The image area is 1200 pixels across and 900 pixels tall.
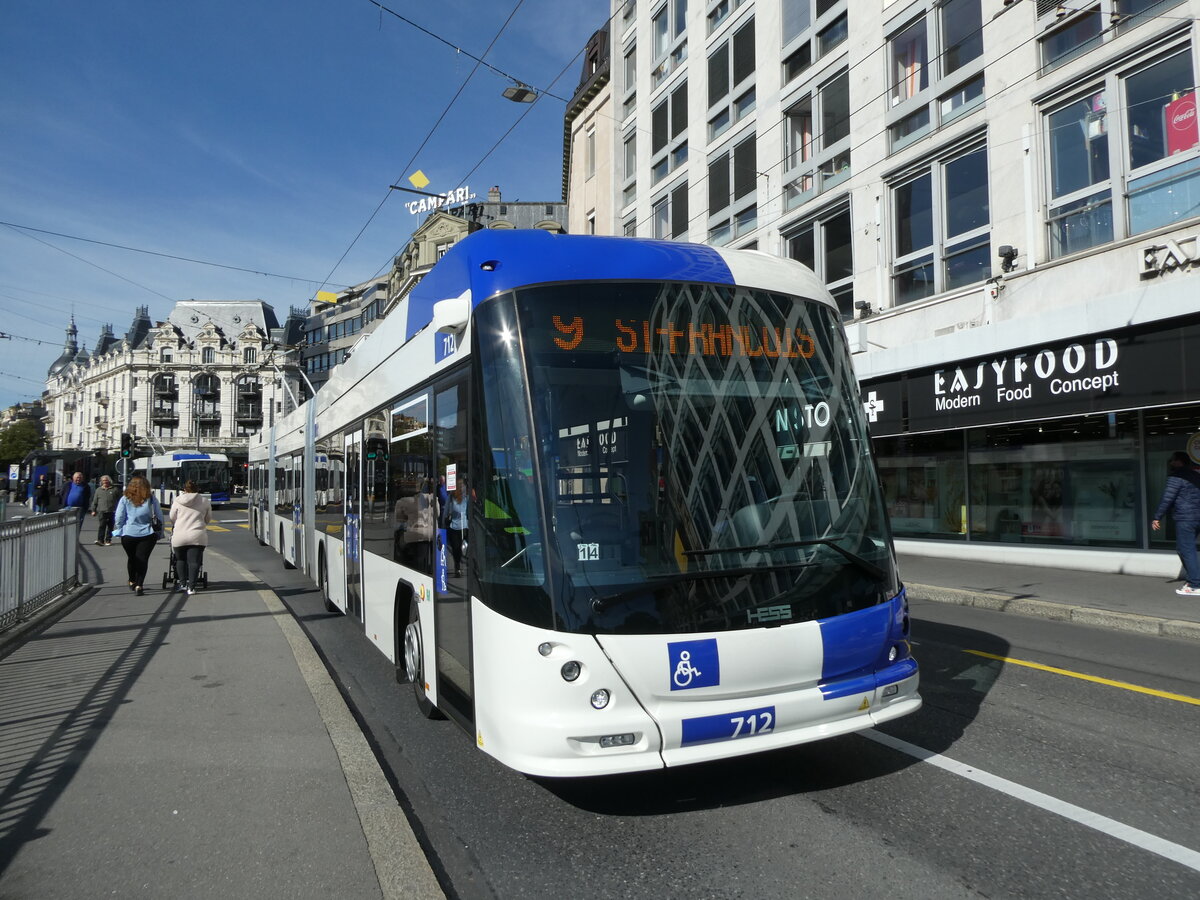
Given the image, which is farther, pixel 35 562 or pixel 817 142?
pixel 817 142

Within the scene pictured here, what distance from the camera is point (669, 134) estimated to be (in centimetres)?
2577

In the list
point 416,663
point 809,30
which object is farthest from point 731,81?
point 416,663

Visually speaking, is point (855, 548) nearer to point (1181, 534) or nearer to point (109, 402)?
point (1181, 534)

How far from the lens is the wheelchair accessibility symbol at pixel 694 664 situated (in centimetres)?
355

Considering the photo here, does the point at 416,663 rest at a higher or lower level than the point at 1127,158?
lower

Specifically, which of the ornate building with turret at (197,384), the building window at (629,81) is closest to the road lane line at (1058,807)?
the building window at (629,81)

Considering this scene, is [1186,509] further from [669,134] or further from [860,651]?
[669,134]

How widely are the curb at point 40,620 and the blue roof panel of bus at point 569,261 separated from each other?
5.79 meters

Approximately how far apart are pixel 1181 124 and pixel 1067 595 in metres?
6.94

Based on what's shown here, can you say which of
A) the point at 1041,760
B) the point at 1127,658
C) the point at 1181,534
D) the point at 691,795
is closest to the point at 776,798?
the point at 691,795

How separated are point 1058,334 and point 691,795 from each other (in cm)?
1163

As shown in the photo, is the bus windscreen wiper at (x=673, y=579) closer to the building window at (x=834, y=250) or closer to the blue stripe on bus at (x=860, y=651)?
the blue stripe on bus at (x=860, y=651)

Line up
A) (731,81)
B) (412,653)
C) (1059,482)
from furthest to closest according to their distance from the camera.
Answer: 1. (731,81)
2. (1059,482)
3. (412,653)

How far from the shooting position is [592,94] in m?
32.2
